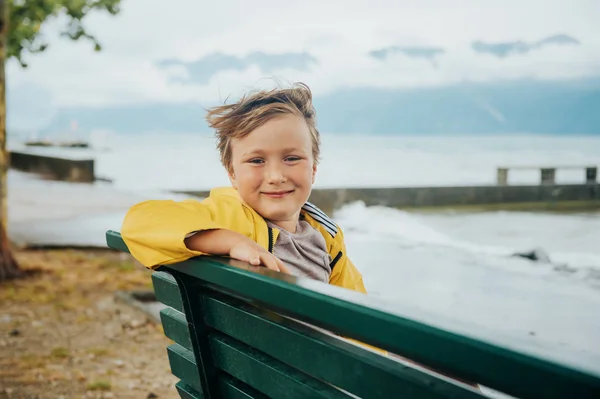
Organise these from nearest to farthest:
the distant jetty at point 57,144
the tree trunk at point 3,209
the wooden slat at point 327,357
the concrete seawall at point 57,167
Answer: the wooden slat at point 327,357, the tree trunk at point 3,209, the concrete seawall at point 57,167, the distant jetty at point 57,144

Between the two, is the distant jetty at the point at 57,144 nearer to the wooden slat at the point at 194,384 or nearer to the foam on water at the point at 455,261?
the foam on water at the point at 455,261

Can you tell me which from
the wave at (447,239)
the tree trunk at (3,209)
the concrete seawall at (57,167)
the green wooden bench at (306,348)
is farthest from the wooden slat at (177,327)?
the concrete seawall at (57,167)

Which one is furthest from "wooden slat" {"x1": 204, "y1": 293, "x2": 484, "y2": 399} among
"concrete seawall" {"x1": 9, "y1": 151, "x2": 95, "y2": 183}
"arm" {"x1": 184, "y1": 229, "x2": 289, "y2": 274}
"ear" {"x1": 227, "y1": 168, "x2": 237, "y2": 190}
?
"concrete seawall" {"x1": 9, "y1": 151, "x2": 95, "y2": 183}

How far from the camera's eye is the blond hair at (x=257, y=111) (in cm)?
184

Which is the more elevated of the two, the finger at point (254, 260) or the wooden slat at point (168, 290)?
the finger at point (254, 260)

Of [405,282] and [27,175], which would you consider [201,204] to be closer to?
[405,282]

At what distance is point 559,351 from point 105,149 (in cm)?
5034

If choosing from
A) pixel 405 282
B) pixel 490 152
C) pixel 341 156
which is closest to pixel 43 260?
pixel 405 282

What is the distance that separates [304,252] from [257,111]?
414mm

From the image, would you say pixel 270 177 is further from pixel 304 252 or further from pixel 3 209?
pixel 3 209

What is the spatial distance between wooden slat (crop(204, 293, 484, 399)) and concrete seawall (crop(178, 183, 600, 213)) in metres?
16.8

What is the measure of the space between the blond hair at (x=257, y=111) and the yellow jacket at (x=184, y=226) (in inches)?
7.2

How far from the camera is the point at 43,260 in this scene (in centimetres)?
699

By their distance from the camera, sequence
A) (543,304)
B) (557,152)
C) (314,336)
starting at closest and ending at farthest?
(314,336)
(543,304)
(557,152)
